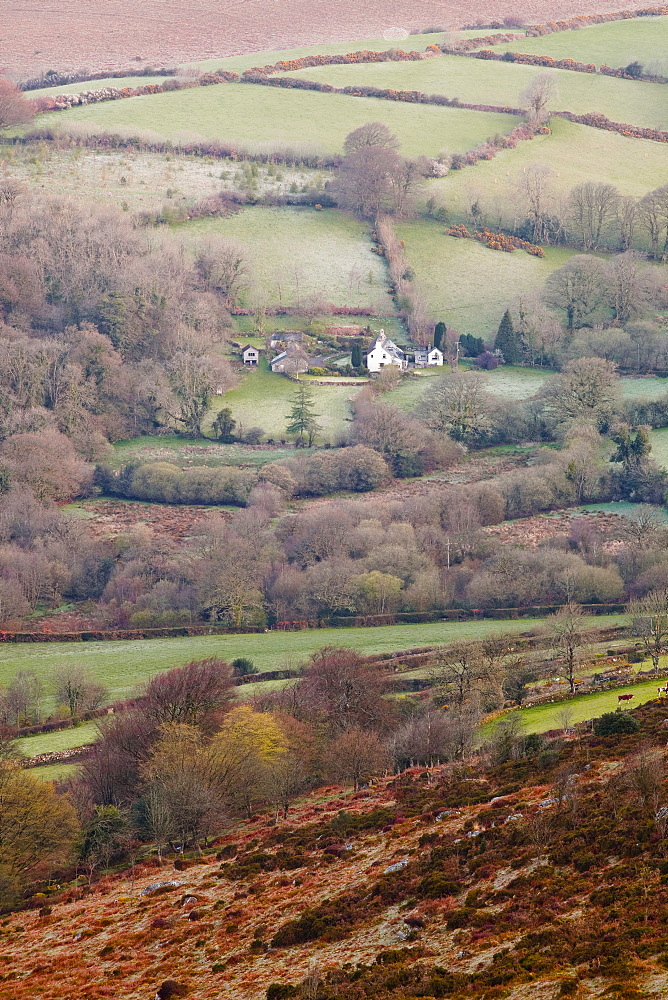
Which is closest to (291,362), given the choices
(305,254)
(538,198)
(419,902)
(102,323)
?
(102,323)

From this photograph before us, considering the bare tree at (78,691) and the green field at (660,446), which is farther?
the green field at (660,446)

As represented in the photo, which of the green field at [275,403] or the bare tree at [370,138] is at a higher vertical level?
the bare tree at [370,138]

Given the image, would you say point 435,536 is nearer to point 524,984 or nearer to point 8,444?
point 8,444

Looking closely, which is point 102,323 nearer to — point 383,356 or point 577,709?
point 383,356

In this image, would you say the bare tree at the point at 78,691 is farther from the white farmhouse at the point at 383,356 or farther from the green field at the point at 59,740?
the white farmhouse at the point at 383,356

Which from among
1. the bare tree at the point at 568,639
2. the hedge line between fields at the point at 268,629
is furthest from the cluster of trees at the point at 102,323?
the bare tree at the point at 568,639

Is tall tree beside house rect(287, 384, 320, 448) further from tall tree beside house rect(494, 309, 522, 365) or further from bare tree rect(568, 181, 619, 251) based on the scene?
bare tree rect(568, 181, 619, 251)

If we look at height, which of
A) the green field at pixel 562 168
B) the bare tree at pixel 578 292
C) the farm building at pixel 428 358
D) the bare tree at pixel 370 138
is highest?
the bare tree at pixel 370 138

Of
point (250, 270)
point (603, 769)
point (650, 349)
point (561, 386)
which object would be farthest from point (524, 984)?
point (250, 270)
